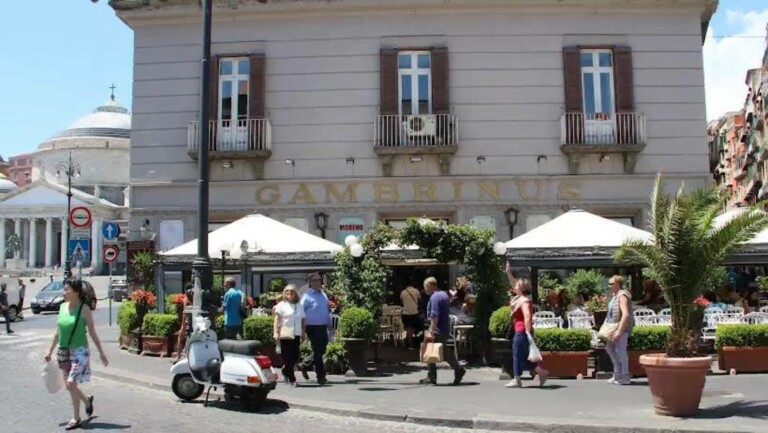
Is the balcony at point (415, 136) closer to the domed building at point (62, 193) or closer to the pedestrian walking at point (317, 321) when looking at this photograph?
the pedestrian walking at point (317, 321)

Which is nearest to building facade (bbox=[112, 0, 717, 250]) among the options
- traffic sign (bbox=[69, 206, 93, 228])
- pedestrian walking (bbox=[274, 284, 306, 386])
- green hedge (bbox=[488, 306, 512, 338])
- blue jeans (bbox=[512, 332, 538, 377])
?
traffic sign (bbox=[69, 206, 93, 228])

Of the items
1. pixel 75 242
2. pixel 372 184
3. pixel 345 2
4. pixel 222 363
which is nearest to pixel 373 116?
pixel 372 184

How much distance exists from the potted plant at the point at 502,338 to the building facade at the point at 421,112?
24.3ft

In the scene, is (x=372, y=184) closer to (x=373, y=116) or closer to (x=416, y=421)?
(x=373, y=116)

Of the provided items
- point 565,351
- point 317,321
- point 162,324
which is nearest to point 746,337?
point 565,351

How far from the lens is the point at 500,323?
1285cm

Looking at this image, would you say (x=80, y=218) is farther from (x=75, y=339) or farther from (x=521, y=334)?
(x=521, y=334)

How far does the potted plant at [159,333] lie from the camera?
1564 cm

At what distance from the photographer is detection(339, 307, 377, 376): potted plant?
13.0 m

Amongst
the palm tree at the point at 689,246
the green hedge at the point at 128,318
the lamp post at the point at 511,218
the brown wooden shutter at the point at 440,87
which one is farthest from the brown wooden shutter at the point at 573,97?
the green hedge at the point at 128,318

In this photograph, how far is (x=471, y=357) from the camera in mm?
14352

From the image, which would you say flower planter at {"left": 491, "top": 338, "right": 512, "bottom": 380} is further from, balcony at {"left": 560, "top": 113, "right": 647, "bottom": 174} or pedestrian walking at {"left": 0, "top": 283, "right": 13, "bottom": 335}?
pedestrian walking at {"left": 0, "top": 283, "right": 13, "bottom": 335}

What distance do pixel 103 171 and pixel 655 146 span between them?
86.7m

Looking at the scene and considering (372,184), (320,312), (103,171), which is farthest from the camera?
(103,171)
